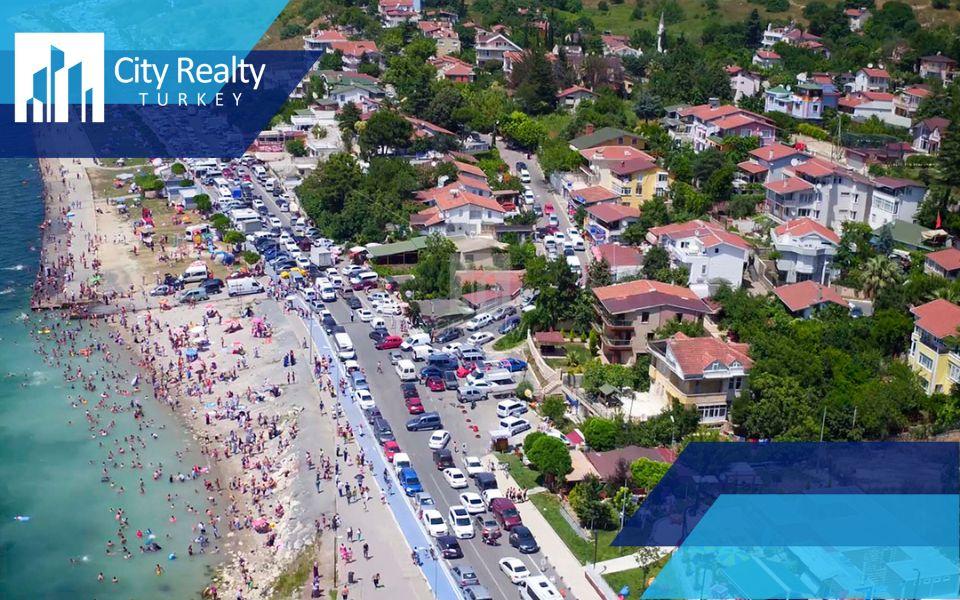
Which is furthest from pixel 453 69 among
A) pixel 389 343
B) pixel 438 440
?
pixel 438 440

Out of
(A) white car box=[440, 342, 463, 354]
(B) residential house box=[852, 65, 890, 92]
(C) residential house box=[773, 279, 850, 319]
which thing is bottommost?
(A) white car box=[440, 342, 463, 354]

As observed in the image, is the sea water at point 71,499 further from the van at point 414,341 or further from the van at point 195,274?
the van at point 414,341

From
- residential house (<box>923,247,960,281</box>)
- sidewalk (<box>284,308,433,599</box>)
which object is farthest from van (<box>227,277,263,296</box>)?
residential house (<box>923,247,960,281</box>)

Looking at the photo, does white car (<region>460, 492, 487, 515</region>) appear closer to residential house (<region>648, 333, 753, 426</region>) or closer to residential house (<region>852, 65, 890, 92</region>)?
residential house (<region>648, 333, 753, 426</region>)

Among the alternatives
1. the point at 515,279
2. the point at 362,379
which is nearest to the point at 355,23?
the point at 515,279

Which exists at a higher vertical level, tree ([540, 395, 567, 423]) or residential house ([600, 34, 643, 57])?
residential house ([600, 34, 643, 57])

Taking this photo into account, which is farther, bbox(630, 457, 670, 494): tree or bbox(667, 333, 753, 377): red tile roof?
bbox(667, 333, 753, 377): red tile roof

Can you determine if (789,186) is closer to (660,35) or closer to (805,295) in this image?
(805,295)
